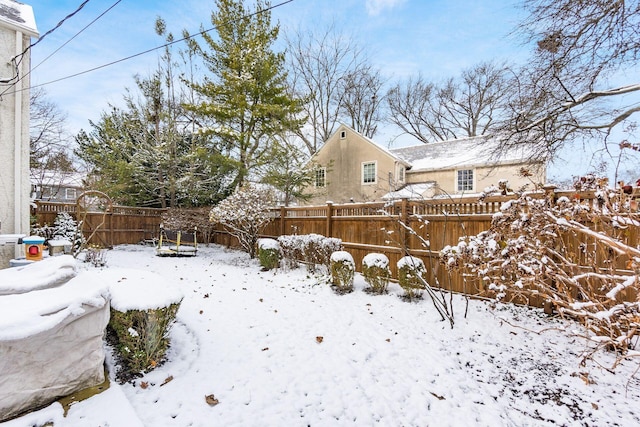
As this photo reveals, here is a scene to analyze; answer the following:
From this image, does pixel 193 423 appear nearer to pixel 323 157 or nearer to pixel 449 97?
pixel 323 157

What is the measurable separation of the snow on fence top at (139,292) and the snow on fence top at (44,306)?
1.07 feet

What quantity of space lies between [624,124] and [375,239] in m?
5.58

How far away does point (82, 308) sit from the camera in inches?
96.7

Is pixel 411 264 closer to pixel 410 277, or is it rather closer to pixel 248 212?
pixel 410 277

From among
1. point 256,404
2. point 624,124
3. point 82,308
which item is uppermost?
point 624,124

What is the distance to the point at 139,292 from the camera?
3281mm

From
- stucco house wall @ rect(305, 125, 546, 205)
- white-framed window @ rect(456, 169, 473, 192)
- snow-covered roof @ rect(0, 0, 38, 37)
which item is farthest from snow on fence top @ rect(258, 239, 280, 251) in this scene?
white-framed window @ rect(456, 169, 473, 192)

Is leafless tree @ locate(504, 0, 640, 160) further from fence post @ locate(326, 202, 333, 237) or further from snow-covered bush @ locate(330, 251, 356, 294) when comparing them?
snow-covered bush @ locate(330, 251, 356, 294)

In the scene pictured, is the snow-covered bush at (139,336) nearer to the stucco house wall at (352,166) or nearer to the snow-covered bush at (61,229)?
the snow-covered bush at (61,229)

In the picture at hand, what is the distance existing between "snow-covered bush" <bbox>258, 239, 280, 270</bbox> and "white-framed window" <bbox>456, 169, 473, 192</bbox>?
10.4 m

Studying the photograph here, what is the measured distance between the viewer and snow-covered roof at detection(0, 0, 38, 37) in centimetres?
593

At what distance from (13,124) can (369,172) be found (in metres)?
13.6

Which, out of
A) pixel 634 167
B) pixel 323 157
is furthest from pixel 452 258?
pixel 323 157

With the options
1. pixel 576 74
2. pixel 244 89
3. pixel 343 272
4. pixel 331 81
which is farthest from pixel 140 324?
pixel 331 81
